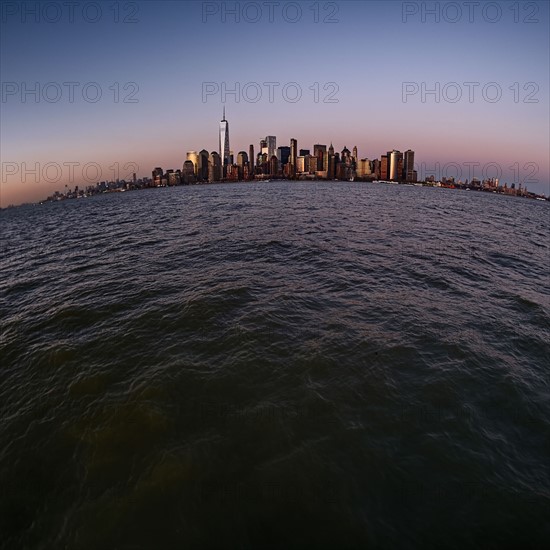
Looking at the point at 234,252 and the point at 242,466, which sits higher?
the point at 234,252

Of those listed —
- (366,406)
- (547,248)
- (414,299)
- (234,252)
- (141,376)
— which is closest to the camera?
(366,406)

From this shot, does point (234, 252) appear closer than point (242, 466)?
No

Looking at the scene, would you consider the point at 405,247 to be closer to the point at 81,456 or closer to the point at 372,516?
the point at 372,516

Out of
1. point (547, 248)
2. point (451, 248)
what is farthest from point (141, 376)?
point (547, 248)

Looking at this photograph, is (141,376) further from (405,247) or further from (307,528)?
(405,247)

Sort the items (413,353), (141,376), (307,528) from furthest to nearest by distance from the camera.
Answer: (413,353) → (141,376) → (307,528)

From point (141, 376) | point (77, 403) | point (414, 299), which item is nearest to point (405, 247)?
point (414, 299)
